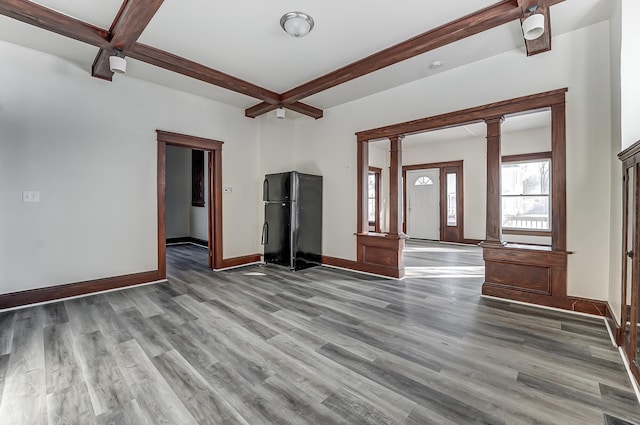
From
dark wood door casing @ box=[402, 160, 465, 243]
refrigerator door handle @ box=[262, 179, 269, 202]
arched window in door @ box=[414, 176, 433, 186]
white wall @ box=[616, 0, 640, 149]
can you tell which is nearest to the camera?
white wall @ box=[616, 0, 640, 149]

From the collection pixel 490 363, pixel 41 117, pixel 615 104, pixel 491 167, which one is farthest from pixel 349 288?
pixel 41 117

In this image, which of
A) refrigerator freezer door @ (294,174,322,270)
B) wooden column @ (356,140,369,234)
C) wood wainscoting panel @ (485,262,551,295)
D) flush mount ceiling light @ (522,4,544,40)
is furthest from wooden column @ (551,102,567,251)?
refrigerator freezer door @ (294,174,322,270)

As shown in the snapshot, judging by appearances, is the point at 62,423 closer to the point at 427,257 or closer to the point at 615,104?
the point at 615,104

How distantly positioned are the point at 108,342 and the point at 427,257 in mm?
5291

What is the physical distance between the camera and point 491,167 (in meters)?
3.42

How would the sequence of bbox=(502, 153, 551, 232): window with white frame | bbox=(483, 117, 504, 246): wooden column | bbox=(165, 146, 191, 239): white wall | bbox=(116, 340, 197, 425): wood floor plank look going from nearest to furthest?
bbox=(116, 340, 197, 425): wood floor plank, bbox=(483, 117, 504, 246): wooden column, bbox=(502, 153, 551, 232): window with white frame, bbox=(165, 146, 191, 239): white wall

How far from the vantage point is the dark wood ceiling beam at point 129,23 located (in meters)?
2.30

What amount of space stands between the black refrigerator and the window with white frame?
4.82 meters

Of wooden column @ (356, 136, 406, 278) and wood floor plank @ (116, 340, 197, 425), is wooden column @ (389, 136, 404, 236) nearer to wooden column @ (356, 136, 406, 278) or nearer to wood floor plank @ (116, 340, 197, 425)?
wooden column @ (356, 136, 406, 278)

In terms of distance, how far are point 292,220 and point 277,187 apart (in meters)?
0.68

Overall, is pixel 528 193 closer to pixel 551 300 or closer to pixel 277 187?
pixel 551 300

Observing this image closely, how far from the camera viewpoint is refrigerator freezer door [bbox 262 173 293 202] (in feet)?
15.6

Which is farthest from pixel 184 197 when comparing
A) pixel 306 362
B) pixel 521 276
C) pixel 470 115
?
pixel 521 276

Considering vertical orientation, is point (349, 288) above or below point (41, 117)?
below
